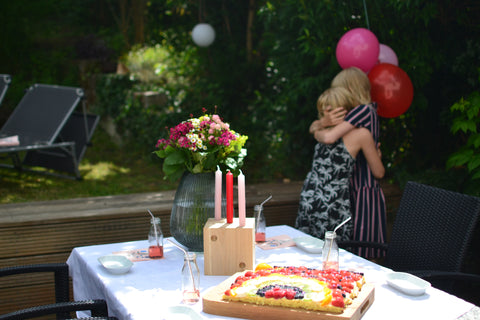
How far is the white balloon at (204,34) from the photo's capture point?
769 centimetres

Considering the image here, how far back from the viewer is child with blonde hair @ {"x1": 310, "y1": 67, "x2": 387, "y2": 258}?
3223mm

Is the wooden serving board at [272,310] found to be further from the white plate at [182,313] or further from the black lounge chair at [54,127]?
the black lounge chair at [54,127]

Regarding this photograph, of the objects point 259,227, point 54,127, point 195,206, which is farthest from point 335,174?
point 54,127

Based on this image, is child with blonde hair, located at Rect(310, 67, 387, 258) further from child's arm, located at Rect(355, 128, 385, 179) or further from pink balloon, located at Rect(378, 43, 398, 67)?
pink balloon, located at Rect(378, 43, 398, 67)

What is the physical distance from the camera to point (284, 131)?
509 cm

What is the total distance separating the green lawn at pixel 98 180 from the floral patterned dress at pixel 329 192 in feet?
9.84

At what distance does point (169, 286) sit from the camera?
6.75 feet

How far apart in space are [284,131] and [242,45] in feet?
11.1

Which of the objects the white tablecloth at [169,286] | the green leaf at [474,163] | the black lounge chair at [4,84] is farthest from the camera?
the black lounge chair at [4,84]

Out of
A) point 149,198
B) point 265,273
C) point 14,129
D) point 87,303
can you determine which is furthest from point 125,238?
point 14,129

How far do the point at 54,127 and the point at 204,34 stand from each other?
278 cm

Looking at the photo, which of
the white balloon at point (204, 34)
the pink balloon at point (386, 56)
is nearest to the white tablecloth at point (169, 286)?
the pink balloon at point (386, 56)

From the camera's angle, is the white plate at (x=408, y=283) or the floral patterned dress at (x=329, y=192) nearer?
the white plate at (x=408, y=283)

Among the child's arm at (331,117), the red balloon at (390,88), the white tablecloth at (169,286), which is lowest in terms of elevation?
the white tablecloth at (169,286)
